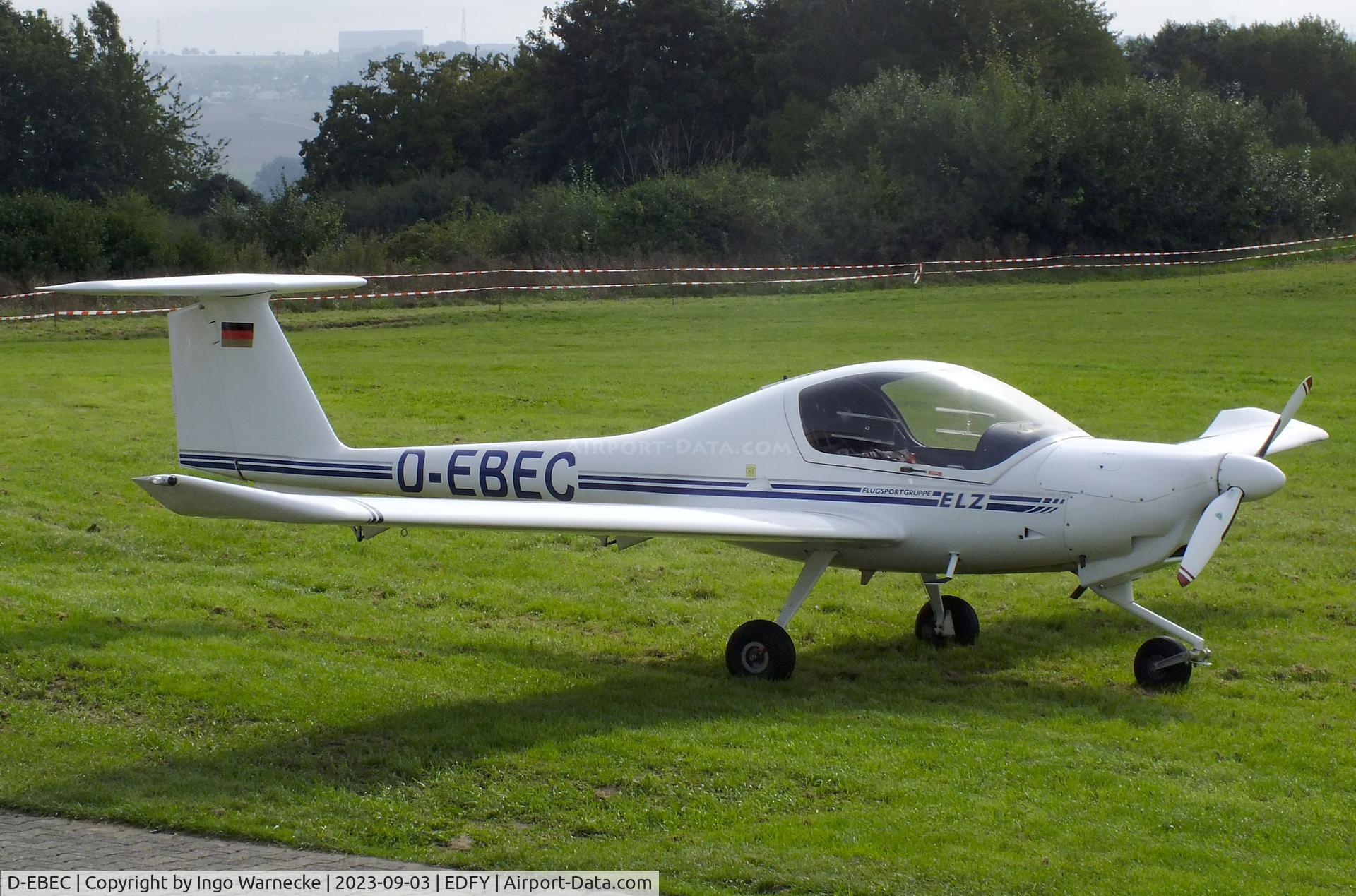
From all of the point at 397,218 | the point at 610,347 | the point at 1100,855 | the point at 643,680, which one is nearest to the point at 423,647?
the point at 643,680

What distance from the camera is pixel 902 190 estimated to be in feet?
149

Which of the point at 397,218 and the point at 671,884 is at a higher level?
the point at 397,218

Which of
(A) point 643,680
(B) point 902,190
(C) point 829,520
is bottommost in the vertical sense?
(A) point 643,680

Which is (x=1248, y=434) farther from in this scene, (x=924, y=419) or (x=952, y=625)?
(x=924, y=419)

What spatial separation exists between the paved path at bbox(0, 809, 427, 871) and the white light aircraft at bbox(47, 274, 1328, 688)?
168cm

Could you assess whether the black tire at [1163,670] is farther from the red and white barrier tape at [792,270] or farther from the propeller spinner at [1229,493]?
the red and white barrier tape at [792,270]

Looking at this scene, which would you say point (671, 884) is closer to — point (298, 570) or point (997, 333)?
point (298, 570)

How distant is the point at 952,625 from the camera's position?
9594 mm

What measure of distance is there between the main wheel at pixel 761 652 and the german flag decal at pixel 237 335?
4190 mm

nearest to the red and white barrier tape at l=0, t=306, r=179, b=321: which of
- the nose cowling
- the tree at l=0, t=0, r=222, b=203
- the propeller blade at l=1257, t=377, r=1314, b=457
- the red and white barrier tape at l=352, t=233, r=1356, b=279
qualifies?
the red and white barrier tape at l=352, t=233, r=1356, b=279

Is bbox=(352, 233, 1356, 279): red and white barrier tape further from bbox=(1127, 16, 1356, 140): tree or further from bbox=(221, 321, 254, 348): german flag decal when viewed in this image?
bbox=(1127, 16, 1356, 140): tree

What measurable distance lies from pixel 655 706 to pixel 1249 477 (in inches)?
149

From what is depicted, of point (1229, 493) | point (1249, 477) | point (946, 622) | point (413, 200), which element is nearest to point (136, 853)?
point (946, 622)

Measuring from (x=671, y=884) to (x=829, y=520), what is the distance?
3.43m
